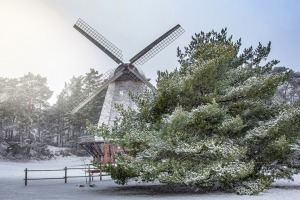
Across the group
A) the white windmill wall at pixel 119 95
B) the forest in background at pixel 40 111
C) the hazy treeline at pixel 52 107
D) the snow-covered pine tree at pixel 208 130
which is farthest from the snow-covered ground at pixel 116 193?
the hazy treeline at pixel 52 107

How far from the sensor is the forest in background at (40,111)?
162 ft

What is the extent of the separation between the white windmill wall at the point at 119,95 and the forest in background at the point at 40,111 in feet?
78.9

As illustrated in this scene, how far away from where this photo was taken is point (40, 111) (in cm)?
6475

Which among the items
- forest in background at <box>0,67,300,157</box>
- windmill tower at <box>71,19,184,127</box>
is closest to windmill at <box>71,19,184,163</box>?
windmill tower at <box>71,19,184,127</box>

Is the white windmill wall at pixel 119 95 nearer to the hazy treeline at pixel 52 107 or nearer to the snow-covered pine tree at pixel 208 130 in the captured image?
the snow-covered pine tree at pixel 208 130

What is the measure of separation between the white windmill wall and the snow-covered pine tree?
12048 millimetres

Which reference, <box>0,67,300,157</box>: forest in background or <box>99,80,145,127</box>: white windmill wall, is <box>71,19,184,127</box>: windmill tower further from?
<box>0,67,300,157</box>: forest in background

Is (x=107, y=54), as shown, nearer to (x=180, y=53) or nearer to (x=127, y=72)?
(x=127, y=72)

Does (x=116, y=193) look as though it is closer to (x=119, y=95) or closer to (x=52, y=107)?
(x=119, y=95)

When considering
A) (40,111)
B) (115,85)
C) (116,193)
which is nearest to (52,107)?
(40,111)

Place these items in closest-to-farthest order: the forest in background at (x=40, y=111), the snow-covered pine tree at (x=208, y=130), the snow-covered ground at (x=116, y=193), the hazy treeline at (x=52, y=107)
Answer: the snow-covered ground at (x=116, y=193)
the snow-covered pine tree at (x=208, y=130)
the forest in background at (x=40, y=111)
the hazy treeline at (x=52, y=107)

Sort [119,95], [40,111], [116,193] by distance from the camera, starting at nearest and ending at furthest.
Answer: [116,193] → [119,95] → [40,111]

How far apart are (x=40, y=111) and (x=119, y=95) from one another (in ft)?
131

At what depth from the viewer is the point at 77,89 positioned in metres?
65.8
